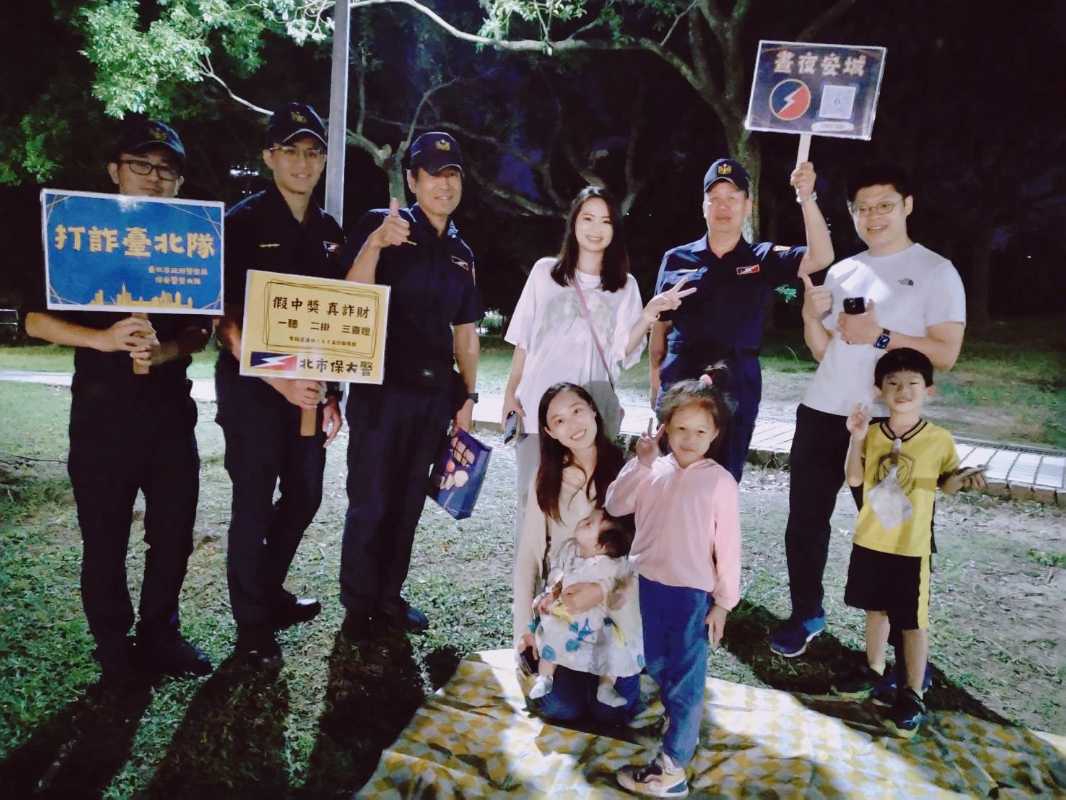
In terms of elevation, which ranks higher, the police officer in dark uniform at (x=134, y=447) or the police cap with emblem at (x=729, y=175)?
the police cap with emblem at (x=729, y=175)

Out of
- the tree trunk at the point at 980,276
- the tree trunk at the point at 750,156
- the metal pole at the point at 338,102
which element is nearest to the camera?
the metal pole at the point at 338,102

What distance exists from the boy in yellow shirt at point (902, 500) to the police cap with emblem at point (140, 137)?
3.12 metres

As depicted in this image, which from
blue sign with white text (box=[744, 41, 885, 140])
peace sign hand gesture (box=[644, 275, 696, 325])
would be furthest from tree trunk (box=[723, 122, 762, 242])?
peace sign hand gesture (box=[644, 275, 696, 325])

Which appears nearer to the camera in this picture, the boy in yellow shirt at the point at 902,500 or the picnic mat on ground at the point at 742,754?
the picnic mat on ground at the point at 742,754

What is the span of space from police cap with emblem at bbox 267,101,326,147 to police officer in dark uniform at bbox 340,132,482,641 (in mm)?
440

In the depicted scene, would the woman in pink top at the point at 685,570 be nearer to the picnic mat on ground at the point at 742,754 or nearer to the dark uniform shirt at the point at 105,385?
the picnic mat on ground at the point at 742,754

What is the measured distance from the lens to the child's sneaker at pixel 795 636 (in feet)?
12.2

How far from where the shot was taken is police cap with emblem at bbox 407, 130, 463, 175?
11.4 feet

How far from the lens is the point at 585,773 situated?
278cm

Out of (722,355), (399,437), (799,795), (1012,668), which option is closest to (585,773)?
(799,795)

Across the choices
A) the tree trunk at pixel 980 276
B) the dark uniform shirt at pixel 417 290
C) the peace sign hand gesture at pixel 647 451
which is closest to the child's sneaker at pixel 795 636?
the peace sign hand gesture at pixel 647 451

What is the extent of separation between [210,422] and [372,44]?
11072 mm

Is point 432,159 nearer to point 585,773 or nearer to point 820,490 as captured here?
point 820,490

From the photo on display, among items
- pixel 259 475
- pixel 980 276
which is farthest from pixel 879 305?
pixel 980 276
